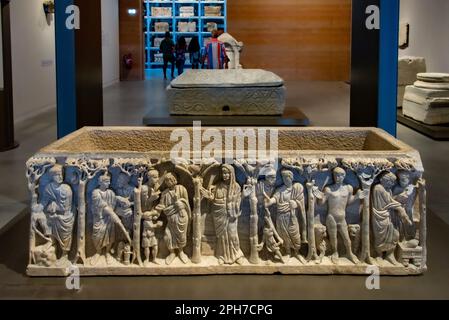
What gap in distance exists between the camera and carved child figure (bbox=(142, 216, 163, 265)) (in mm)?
3820

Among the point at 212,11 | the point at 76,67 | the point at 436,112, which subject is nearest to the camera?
the point at 76,67

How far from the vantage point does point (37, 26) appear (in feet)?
43.4

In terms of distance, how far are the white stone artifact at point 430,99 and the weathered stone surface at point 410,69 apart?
138 cm

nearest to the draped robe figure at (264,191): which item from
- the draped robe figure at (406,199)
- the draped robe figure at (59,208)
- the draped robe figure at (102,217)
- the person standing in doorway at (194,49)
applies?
the draped robe figure at (406,199)

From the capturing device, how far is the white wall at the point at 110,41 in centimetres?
2005

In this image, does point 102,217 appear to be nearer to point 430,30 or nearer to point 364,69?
point 364,69

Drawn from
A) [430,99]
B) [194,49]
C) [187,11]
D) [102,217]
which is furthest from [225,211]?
[187,11]

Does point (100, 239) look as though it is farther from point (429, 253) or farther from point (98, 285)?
point (429, 253)

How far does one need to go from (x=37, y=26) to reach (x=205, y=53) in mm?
4196

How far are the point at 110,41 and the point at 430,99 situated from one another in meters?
12.9

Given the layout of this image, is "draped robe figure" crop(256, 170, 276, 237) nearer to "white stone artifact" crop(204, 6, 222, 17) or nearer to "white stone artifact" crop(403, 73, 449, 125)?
"white stone artifact" crop(403, 73, 449, 125)

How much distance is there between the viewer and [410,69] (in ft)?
42.8

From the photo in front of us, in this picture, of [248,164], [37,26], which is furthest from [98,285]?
[37,26]
